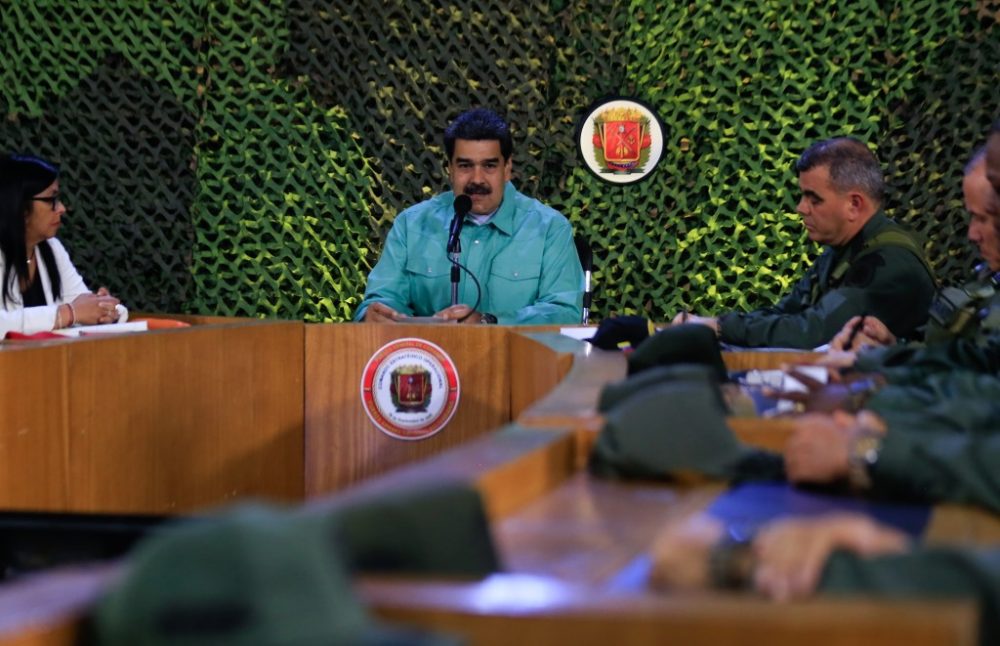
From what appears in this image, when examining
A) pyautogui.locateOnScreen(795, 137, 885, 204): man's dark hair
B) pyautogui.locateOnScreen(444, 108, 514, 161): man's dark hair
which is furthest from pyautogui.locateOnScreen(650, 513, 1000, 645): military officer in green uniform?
pyautogui.locateOnScreen(444, 108, 514, 161): man's dark hair

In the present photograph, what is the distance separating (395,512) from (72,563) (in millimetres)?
444

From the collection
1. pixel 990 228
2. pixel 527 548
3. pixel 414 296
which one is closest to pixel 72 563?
pixel 527 548

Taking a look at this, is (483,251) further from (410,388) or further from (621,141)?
(621,141)

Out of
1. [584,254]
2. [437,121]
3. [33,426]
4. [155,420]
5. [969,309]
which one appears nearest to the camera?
[969,309]

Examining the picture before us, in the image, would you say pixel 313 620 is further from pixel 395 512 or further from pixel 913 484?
pixel 913 484

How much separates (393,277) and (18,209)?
1.27 m

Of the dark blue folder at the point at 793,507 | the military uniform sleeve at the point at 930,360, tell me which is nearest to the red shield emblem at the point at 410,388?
the military uniform sleeve at the point at 930,360

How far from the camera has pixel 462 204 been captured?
164 inches

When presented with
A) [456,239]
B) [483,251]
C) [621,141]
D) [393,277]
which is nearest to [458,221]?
[456,239]

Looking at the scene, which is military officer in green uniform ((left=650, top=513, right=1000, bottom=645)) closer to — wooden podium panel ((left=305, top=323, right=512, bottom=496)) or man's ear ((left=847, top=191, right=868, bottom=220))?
wooden podium panel ((left=305, top=323, right=512, bottom=496))

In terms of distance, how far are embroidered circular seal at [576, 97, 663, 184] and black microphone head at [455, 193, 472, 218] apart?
1.85m

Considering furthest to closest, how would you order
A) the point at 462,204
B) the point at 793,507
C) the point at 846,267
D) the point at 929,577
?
1. the point at 462,204
2. the point at 846,267
3. the point at 793,507
4. the point at 929,577

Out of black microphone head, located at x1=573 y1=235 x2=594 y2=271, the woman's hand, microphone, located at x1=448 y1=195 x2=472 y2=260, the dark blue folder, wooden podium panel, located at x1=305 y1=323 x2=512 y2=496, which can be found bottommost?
wooden podium panel, located at x1=305 y1=323 x2=512 y2=496

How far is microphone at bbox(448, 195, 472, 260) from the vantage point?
4035 mm
